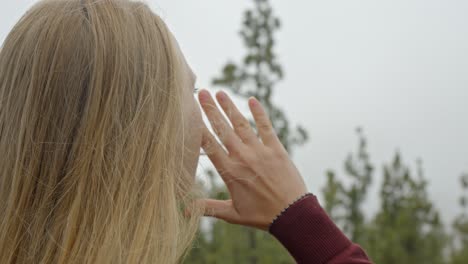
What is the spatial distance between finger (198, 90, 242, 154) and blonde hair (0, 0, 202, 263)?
43 cm

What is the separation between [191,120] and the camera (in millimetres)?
2072

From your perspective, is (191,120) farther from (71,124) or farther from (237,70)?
(237,70)

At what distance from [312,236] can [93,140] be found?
2.23ft

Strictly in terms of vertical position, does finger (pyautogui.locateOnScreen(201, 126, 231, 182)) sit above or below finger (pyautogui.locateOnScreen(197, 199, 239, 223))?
above

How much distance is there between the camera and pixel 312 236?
A: 2041mm

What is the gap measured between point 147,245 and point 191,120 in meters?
0.48

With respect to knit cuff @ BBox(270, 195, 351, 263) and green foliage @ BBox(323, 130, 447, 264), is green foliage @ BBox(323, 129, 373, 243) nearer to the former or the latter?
green foliage @ BBox(323, 130, 447, 264)

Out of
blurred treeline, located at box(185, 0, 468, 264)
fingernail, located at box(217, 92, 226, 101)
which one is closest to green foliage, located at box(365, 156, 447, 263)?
blurred treeline, located at box(185, 0, 468, 264)

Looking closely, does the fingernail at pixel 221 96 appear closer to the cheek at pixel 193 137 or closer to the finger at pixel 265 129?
the finger at pixel 265 129

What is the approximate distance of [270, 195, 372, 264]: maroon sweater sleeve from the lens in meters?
1.98

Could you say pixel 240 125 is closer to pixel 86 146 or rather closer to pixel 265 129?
pixel 265 129

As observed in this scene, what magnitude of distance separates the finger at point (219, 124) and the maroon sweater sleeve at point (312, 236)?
0.30 m

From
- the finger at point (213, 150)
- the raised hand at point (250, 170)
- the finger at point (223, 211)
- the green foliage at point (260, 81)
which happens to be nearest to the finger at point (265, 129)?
the raised hand at point (250, 170)

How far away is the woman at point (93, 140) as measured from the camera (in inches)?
68.3
